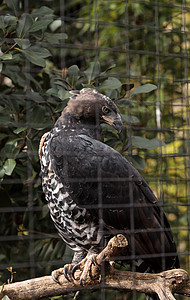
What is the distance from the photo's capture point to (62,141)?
1.51 metres

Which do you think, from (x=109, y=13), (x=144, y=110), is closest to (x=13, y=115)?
(x=144, y=110)

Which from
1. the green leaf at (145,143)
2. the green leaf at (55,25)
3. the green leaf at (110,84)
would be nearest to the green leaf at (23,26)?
the green leaf at (110,84)

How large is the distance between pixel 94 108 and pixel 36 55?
28 cm

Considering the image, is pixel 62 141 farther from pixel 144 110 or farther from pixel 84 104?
pixel 144 110

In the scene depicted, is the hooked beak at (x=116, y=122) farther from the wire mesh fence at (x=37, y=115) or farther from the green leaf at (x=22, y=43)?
the green leaf at (x=22, y=43)

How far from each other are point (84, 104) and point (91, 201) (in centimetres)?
36

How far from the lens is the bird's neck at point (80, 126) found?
5.23 ft

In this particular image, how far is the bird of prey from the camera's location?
1.47m

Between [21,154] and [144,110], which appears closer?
[21,154]

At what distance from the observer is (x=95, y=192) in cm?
147

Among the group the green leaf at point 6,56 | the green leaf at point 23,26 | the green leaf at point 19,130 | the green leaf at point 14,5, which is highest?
the green leaf at point 14,5

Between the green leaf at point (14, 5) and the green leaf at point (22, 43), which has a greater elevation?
the green leaf at point (14, 5)

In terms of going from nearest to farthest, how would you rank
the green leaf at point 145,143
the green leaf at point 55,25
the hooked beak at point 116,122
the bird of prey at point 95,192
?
1. the bird of prey at point 95,192
2. the hooked beak at point 116,122
3. the green leaf at point 145,143
4. the green leaf at point 55,25

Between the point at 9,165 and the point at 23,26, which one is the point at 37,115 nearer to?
the point at 9,165
